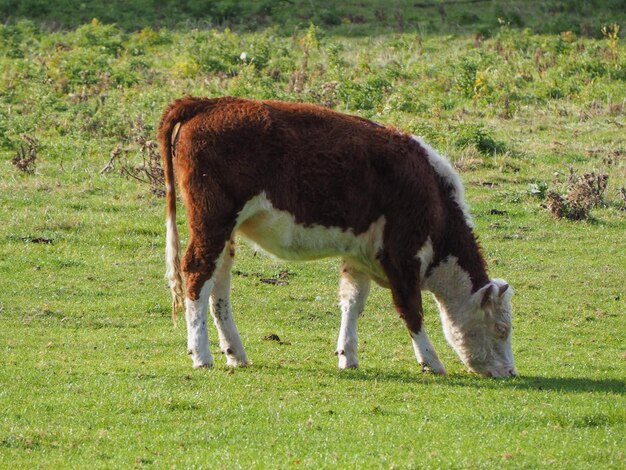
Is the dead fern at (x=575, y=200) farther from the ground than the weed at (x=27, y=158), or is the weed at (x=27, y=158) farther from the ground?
the weed at (x=27, y=158)

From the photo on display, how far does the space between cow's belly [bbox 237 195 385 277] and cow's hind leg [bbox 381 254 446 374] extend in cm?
22

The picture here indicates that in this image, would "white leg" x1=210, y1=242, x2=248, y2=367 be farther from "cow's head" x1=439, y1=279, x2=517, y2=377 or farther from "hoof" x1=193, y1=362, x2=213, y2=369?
"cow's head" x1=439, y1=279, x2=517, y2=377

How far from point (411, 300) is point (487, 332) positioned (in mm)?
894

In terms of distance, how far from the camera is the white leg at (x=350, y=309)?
12008mm

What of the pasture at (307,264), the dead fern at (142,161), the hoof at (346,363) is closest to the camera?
the pasture at (307,264)

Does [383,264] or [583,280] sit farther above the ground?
[383,264]

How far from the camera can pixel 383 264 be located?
11812 mm

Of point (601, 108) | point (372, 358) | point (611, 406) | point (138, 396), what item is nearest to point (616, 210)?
point (601, 108)

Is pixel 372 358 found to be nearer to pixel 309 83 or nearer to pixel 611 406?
pixel 611 406

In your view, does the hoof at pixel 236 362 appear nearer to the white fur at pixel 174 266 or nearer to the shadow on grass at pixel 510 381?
the white fur at pixel 174 266

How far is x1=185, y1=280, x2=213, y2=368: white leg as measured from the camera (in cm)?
1127

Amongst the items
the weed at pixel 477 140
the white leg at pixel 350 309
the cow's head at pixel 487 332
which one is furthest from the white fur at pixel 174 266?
the weed at pixel 477 140

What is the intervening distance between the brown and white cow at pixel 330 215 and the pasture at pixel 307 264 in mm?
581

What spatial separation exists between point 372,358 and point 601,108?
1467cm
